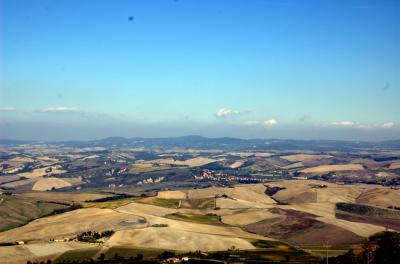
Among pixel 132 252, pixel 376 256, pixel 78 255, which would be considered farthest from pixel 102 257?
pixel 376 256

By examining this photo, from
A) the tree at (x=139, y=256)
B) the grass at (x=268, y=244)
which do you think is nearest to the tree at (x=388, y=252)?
the grass at (x=268, y=244)

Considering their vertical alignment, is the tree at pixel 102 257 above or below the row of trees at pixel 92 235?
above

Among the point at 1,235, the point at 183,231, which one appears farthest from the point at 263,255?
the point at 1,235

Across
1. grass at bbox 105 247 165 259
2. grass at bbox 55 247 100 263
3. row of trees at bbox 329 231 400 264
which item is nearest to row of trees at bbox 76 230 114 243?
grass at bbox 55 247 100 263

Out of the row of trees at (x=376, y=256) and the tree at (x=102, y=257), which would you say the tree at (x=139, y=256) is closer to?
the tree at (x=102, y=257)

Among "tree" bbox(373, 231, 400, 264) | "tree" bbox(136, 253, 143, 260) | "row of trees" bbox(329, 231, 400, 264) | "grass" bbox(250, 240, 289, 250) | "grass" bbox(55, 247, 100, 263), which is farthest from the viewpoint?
"grass" bbox(250, 240, 289, 250)

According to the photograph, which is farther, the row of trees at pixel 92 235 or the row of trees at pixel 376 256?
the row of trees at pixel 92 235

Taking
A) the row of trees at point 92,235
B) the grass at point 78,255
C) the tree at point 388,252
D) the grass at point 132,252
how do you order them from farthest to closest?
the row of trees at point 92,235
the grass at point 132,252
the grass at point 78,255
the tree at point 388,252

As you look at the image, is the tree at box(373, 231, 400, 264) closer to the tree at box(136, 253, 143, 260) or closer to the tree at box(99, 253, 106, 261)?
the tree at box(136, 253, 143, 260)

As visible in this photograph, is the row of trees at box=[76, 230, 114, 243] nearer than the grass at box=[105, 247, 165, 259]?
No
